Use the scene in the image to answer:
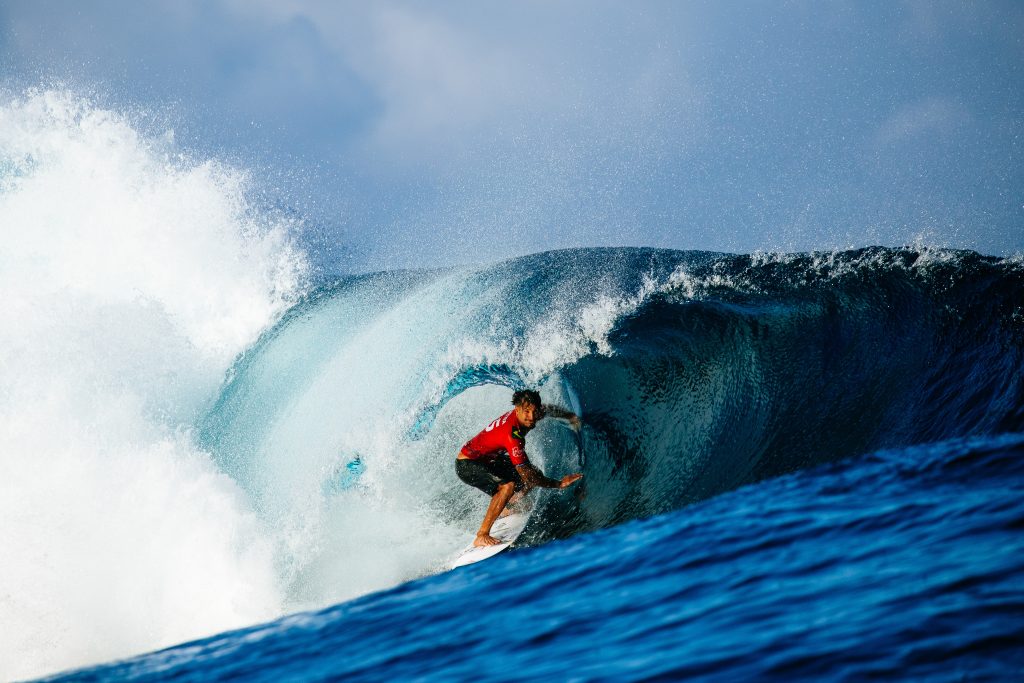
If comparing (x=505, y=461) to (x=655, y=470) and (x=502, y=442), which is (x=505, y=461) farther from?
(x=655, y=470)

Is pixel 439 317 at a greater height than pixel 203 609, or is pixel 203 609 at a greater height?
pixel 439 317

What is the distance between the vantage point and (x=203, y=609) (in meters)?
6.88

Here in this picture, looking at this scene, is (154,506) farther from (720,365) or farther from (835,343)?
(835,343)

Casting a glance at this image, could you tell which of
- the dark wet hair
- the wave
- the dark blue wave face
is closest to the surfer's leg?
the wave

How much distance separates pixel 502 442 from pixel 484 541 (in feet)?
2.65

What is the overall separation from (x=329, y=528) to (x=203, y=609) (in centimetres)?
135

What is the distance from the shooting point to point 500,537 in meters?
6.49

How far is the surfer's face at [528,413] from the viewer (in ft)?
20.3

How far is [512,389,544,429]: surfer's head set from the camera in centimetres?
620

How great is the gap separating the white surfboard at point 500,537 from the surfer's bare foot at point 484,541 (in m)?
0.03

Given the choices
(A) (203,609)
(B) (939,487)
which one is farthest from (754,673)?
(A) (203,609)

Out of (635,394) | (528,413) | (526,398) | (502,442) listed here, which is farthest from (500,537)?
(635,394)

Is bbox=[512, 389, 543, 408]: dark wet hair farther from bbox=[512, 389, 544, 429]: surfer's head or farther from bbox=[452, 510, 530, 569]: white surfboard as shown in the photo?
bbox=[452, 510, 530, 569]: white surfboard

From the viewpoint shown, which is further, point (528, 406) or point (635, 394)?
point (635, 394)
